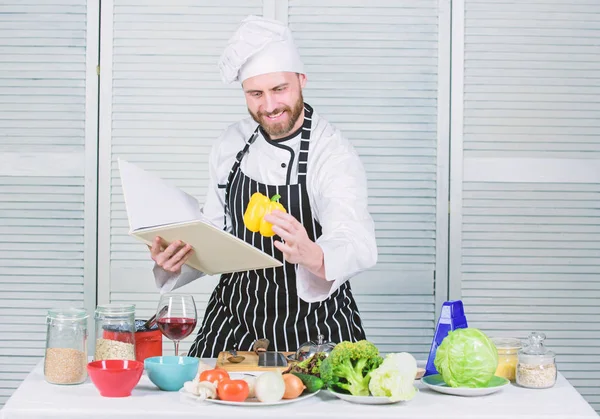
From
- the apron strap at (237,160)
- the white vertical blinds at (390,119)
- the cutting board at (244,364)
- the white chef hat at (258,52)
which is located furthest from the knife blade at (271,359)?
the white vertical blinds at (390,119)

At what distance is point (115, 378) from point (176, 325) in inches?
8.6

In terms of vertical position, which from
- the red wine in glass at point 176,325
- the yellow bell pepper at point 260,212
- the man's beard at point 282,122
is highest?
the man's beard at point 282,122

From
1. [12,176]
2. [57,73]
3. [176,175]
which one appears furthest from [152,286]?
[57,73]

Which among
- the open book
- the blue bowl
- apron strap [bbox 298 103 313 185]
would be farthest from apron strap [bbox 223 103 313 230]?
the blue bowl

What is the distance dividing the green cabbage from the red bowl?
2.20ft

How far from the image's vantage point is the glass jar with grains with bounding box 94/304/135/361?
1970 millimetres

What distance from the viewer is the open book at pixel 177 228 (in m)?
2.07

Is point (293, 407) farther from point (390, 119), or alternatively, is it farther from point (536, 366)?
point (390, 119)

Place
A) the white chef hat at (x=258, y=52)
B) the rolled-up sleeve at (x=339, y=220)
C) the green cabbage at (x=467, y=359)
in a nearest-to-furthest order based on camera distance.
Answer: the green cabbage at (x=467, y=359), the rolled-up sleeve at (x=339, y=220), the white chef hat at (x=258, y=52)

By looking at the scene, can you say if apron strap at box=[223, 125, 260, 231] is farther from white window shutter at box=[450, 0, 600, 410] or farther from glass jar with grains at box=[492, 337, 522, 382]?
white window shutter at box=[450, 0, 600, 410]

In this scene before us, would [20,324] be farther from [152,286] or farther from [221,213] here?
[221,213]

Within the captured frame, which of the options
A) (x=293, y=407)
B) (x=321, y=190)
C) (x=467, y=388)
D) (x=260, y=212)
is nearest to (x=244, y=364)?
(x=293, y=407)

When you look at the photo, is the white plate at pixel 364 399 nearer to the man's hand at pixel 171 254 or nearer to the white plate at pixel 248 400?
the white plate at pixel 248 400

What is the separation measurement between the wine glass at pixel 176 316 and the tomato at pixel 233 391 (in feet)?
0.80
